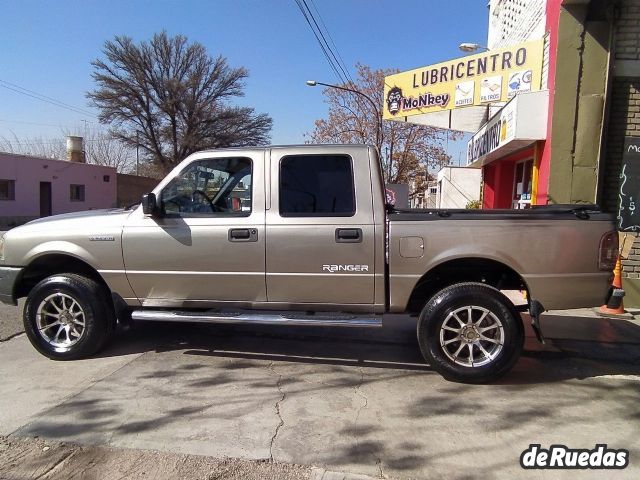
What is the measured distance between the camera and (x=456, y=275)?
4.89 meters

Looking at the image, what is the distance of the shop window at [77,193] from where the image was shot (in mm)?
33719

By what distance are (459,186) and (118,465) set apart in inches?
1087

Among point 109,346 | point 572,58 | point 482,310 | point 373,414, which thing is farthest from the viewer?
point 572,58

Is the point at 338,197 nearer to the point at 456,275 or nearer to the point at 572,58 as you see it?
the point at 456,275

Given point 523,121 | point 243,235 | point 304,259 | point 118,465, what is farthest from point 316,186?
point 523,121

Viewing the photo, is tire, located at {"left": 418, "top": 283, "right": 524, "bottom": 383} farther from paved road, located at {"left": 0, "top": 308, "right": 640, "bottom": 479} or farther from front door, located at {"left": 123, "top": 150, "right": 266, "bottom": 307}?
front door, located at {"left": 123, "top": 150, "right": 266, "bottom": 307}

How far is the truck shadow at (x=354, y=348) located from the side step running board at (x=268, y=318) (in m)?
0.58

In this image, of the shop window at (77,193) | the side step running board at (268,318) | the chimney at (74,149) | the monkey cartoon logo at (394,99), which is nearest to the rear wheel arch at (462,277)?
the side step running board at (268,318)

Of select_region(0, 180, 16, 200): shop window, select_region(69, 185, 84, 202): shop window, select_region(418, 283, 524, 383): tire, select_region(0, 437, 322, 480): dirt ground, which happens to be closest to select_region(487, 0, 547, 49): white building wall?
select_region(418, 283, 524, 383): tire

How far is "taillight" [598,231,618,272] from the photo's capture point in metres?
4.43

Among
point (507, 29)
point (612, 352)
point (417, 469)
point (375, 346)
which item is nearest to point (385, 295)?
point (375, 346)

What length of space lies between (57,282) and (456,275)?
3957 mm

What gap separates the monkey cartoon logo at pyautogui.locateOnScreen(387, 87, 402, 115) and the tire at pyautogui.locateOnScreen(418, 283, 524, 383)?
9747 millimetres

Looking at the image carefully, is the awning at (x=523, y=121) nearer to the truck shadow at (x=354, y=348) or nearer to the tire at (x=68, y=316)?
the truck shadow at (x=354, y=348)
